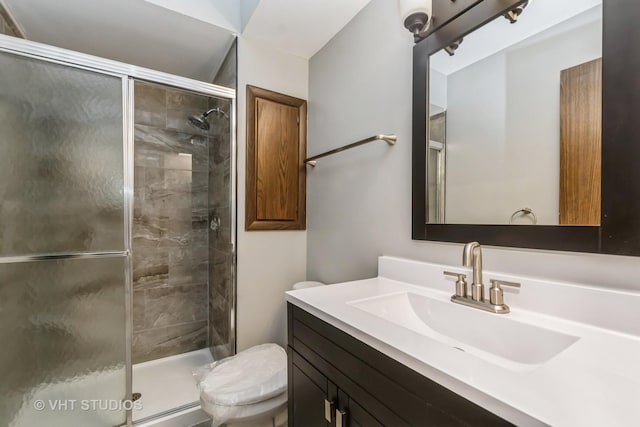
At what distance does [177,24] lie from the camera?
1.54 meters

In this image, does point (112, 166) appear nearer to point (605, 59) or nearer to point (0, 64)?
point (0, 64)

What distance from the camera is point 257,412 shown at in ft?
3.69

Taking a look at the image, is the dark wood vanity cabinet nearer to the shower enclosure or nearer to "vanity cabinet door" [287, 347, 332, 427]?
"vanity cabinet door" [287, 347, 332, 427]

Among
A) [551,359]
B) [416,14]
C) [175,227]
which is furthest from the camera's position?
[175,227]

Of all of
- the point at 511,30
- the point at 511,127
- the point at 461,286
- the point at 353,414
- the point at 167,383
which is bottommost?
the point at 167,383

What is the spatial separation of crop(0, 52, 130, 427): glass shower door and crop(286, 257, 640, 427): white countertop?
40.2 inches

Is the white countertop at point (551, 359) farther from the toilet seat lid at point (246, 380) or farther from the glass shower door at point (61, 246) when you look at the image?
the glass shower door at point (61, 246)

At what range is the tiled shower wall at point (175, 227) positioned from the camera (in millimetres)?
2010

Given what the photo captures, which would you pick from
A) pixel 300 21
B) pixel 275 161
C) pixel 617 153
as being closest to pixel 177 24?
pixel 300 21

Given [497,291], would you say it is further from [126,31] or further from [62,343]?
[126,31]

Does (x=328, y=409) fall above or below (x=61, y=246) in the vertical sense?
below

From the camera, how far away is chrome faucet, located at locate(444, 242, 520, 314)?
78cm

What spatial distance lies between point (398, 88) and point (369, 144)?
271 millimetres

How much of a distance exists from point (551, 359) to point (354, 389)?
41 cm
